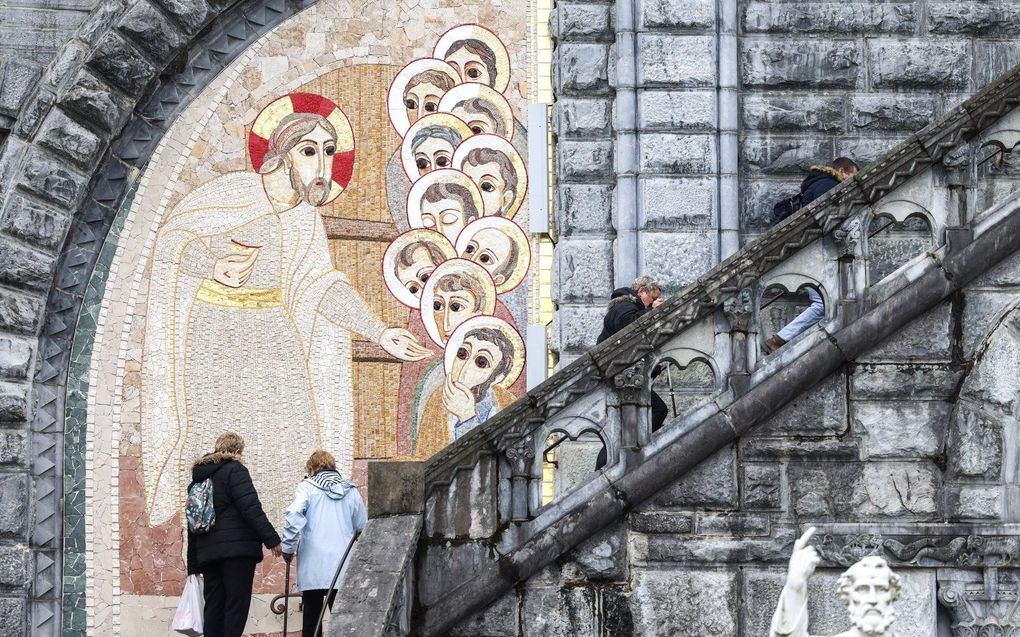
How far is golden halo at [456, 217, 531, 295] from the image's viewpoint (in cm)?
1328

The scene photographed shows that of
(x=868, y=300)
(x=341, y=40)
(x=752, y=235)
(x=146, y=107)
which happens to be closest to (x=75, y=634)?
(x=146, y=107)

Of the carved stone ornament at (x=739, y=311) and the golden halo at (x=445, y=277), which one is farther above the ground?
the golden halo at (x=445, y=277)

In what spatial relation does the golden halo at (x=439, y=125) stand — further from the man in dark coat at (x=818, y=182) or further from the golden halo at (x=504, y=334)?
the man in dark coat at (x=818, y=182)

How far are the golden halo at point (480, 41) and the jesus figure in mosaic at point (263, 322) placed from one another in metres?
0.90

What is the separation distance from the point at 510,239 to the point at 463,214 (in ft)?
1.29

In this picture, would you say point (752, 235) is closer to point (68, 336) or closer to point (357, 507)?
point (357, 507)

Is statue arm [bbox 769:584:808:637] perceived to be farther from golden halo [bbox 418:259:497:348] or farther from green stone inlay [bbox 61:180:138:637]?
green stone inlay [bbox 61:180:138:637]

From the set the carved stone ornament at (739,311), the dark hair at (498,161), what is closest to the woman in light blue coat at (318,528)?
the dark hair at (498,161)

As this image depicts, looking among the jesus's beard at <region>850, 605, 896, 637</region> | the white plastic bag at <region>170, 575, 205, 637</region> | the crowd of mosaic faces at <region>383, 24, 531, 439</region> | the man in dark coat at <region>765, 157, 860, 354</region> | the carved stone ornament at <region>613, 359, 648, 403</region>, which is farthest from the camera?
the crowd of mosaic faces at <region>383, 24, 531, 439</region>

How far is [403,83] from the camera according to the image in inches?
530

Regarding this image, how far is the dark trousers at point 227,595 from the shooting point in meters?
11.5

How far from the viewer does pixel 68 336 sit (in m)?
13.2

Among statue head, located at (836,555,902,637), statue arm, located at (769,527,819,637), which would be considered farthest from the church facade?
statue head, located at (836,555,902,637)

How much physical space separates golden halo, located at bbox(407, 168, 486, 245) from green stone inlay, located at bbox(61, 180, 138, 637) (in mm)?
2030
